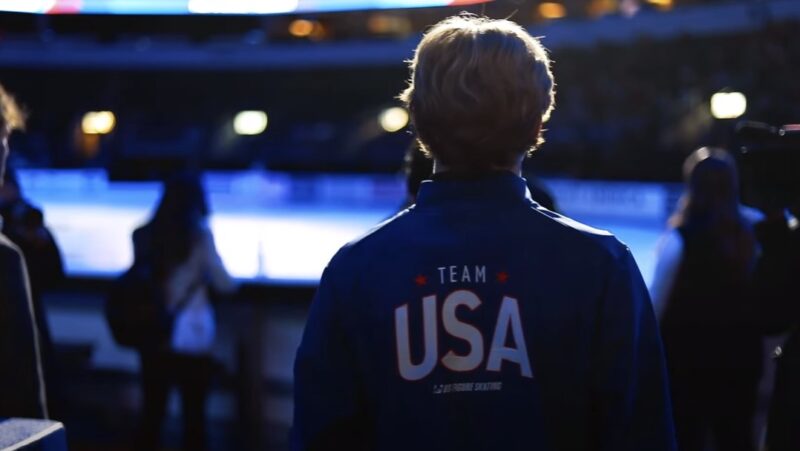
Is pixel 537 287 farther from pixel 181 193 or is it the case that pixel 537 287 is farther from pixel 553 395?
pixel 181 193

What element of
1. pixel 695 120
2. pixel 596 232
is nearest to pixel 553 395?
pixel 596 232

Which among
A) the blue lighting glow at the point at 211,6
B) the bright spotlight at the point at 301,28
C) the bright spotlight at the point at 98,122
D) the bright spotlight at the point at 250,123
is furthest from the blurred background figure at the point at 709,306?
the bright spotlight at the point at 301,28

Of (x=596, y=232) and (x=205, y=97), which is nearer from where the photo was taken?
(x=596, y=232)

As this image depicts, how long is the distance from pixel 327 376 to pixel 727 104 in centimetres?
1480

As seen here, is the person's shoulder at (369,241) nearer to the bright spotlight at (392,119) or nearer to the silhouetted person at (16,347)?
the silhouetted person at (16,347)

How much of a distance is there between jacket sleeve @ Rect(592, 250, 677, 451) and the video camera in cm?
86

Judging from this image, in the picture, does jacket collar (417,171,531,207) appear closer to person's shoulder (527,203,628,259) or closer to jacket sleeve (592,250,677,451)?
person's shoulder (527,203,628,259)

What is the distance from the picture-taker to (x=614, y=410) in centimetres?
123

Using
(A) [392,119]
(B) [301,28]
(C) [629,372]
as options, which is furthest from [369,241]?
(B) [301,28]

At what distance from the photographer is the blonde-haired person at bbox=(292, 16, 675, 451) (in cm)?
123

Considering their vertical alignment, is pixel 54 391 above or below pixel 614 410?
below

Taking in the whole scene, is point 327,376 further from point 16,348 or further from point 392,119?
point 392,119

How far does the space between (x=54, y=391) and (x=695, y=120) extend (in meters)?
15.3

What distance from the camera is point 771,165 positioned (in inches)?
78.0
